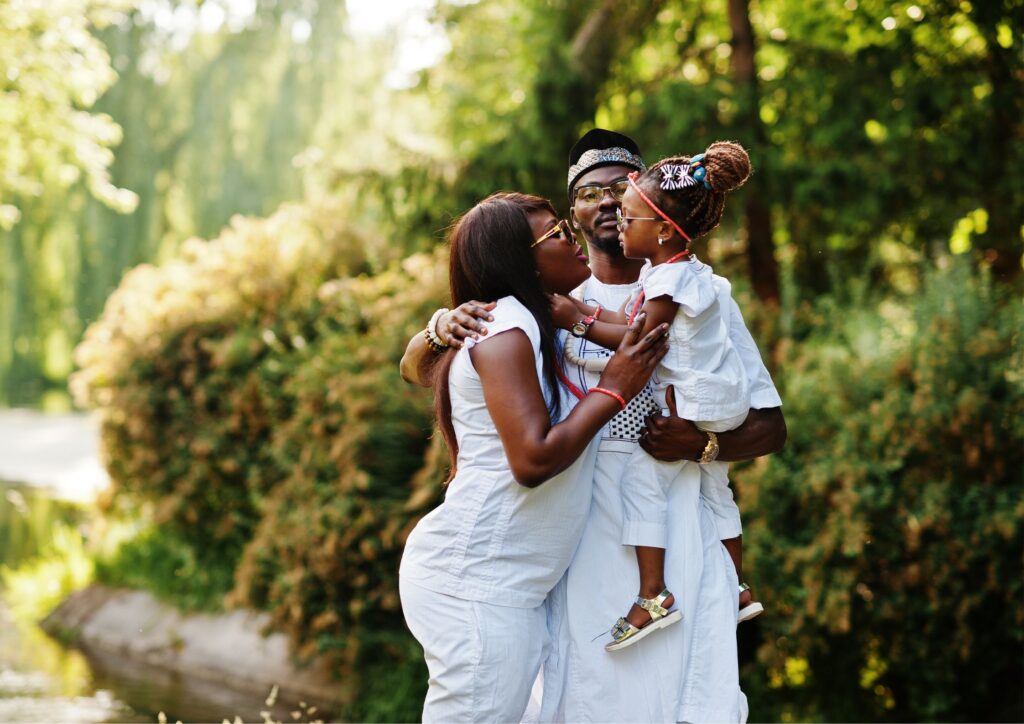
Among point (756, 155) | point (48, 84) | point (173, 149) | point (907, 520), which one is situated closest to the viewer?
point (907, 520)

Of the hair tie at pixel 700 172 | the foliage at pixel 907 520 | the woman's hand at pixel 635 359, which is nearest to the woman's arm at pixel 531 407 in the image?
the woman's hand at pixel 635 359

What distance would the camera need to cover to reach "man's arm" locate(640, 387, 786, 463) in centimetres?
281

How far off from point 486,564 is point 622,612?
0.40 metres

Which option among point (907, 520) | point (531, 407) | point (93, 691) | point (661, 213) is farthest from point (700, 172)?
point (93, 691)

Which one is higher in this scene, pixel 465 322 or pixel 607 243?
pixel 607 243

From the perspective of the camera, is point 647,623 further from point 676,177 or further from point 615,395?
point 676,177

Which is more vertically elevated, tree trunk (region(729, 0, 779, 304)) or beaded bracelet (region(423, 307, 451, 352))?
tree trunk (region(729, 0, 779, 304))

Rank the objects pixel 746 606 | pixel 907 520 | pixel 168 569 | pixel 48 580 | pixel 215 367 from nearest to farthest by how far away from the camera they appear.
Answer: pixel 746 606 → pixel 907 520 → pixel 215 367 → pixel 168 569 → pixel 48 580

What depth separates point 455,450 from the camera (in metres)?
2.93

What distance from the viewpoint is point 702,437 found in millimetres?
2836

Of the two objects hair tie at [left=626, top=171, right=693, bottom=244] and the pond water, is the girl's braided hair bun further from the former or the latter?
the pond water

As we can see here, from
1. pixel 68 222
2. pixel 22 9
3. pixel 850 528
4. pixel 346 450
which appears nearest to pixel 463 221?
pixel 850 528

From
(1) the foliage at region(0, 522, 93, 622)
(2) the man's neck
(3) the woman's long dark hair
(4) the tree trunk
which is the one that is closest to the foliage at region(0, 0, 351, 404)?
(1) the foliage at region(0, 522, 93, 622)

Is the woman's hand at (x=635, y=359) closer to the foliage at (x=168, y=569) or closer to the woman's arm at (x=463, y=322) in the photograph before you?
the woman's arm at (x=463, y=322)
